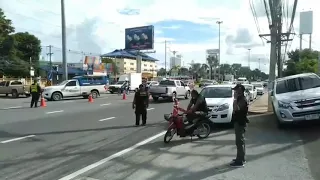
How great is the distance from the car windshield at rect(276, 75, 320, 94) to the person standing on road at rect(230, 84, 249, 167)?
18.7 ft

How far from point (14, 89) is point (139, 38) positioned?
37327 millimetres

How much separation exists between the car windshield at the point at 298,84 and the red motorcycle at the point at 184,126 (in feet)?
12.3

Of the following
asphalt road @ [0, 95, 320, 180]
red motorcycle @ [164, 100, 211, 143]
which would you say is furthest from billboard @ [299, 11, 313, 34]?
red motorcycle @ [164, 100, 211, 143]

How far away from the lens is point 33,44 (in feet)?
267

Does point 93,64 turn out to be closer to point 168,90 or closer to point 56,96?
point 56,96

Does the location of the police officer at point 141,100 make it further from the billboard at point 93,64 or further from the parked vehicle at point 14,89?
the billboard at point 93,64

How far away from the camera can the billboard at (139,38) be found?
68.2 meters

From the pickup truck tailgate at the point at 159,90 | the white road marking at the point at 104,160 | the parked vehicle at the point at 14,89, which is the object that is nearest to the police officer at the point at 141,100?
the white road marking at the point at 104,160

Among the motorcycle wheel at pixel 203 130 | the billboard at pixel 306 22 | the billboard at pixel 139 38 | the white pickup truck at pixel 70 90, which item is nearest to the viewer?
the motorcycle wheel at pixel 203 130

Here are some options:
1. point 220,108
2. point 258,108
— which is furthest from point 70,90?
point 220,108

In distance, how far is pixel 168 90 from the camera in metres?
27.3

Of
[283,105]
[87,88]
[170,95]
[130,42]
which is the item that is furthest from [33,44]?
[283,105]

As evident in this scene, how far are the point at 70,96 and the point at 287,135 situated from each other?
916 inches

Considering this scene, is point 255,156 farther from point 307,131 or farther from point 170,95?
point 170,95
